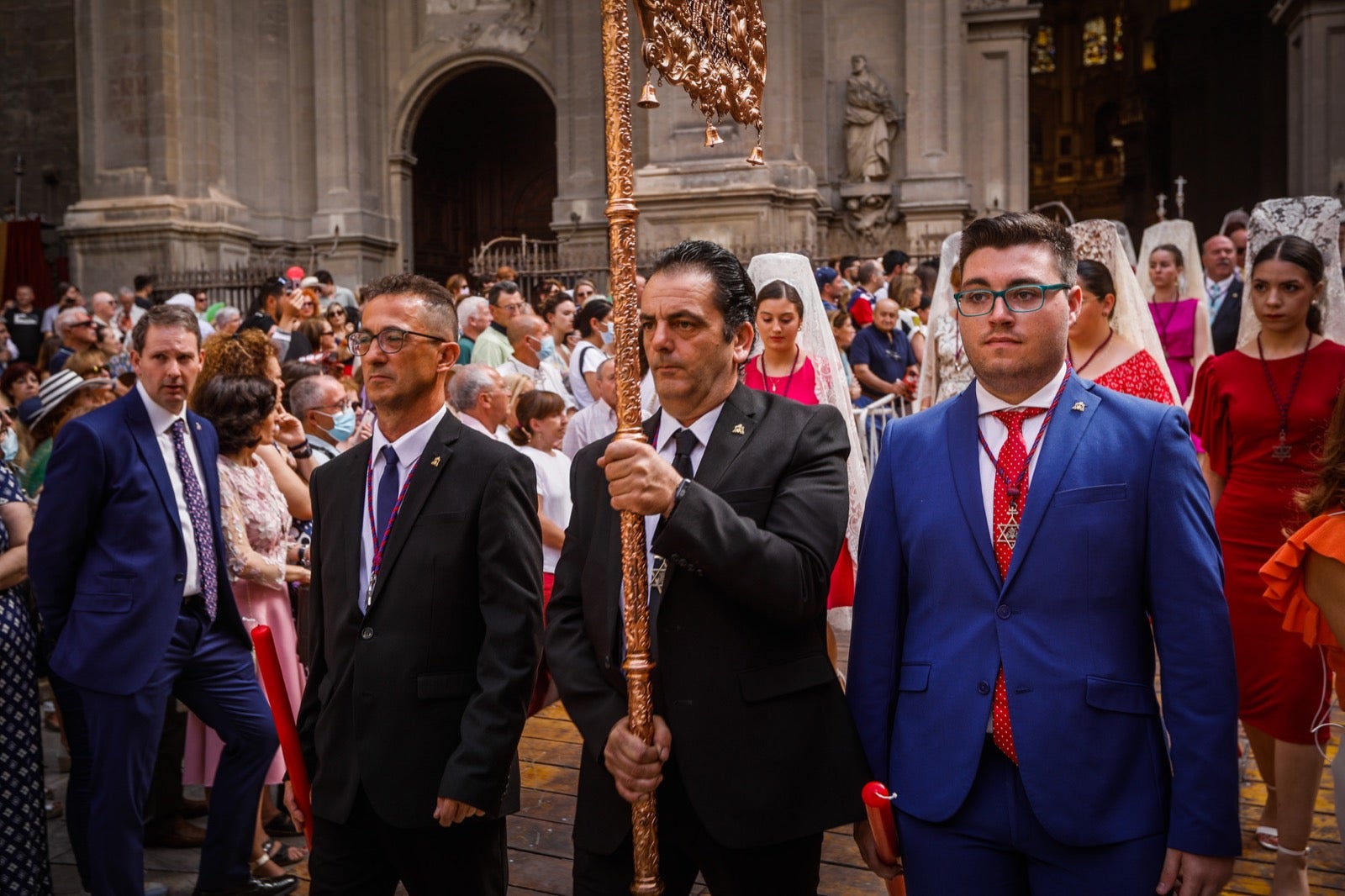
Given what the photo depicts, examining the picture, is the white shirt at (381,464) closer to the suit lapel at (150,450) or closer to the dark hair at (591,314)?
the suit lapel at (150,450)

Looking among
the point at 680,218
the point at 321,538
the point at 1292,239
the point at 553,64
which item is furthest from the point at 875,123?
the point at 321,538

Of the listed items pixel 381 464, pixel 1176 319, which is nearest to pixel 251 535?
pixel 381 464

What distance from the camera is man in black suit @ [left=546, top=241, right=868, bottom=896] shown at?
233cm

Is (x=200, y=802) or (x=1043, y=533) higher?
(x=1043, y=533)

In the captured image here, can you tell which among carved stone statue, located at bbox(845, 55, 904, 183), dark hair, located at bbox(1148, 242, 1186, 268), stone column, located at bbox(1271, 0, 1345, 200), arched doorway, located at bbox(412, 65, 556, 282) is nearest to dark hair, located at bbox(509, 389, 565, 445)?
dark hair, located at bbox(1148, 242, 1186, 268)

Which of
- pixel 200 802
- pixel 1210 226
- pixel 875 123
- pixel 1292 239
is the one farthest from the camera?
pixel 1210 226

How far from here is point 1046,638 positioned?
7.21ft

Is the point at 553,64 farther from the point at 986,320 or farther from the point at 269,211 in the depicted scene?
the point at 986,320

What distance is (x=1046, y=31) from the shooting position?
1618 inches

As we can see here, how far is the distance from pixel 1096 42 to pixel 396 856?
43.3 meters

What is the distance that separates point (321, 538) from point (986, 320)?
1.80m

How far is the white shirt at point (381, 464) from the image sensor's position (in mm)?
2975

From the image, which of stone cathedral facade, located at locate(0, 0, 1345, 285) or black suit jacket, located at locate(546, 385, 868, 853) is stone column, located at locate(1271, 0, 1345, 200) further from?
black suit jacket, located at locate(546, 385, 868, 853)

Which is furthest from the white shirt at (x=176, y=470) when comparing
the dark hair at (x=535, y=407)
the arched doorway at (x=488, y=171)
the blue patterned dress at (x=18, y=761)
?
the arched doorway at (x=488, y=171)
